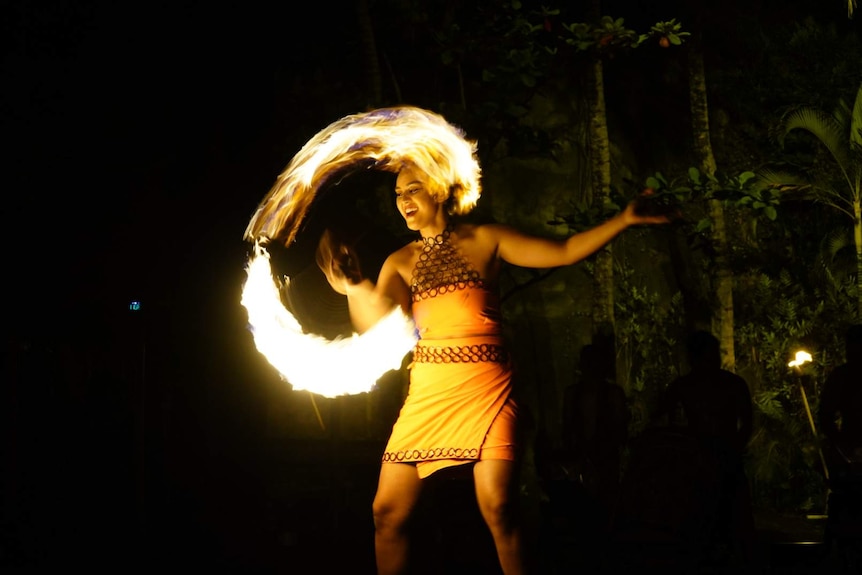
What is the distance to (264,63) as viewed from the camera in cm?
760

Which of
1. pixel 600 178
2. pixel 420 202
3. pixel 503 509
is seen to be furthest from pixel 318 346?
pixel 600 178

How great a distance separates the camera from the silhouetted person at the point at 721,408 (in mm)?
6660

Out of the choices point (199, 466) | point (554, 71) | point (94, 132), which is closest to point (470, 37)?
point (554, 71)

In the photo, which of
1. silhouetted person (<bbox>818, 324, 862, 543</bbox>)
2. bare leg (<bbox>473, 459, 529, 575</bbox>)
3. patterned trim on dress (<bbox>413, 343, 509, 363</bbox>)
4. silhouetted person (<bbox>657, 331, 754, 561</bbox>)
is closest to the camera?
bare leg (<bbox>473, 459, 529, 575</bbox>)

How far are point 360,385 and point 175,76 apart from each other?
11.2 feet

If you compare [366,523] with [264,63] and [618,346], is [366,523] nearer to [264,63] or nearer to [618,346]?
[264,63]

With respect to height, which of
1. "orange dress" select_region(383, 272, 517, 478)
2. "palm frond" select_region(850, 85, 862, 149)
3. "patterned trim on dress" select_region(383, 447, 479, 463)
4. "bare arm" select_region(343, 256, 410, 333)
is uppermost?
"palm frond" select_region(850, 85, 862, 149)

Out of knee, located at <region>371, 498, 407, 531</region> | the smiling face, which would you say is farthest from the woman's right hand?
knee, located at <region>371, 498, 407, 531</region>

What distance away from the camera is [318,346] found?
16.8 ft

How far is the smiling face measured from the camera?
4.79 m

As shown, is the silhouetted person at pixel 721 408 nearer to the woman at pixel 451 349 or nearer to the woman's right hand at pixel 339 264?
the woman at pixel 451 349

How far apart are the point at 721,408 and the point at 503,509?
3465mm

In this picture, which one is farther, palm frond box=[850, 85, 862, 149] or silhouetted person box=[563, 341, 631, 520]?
palm frond box=[850, 85, 862, 149]

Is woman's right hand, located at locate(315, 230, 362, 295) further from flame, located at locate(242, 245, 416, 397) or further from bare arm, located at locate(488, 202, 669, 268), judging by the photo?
bare arm, located at locate(488, 202, 669, 268)
